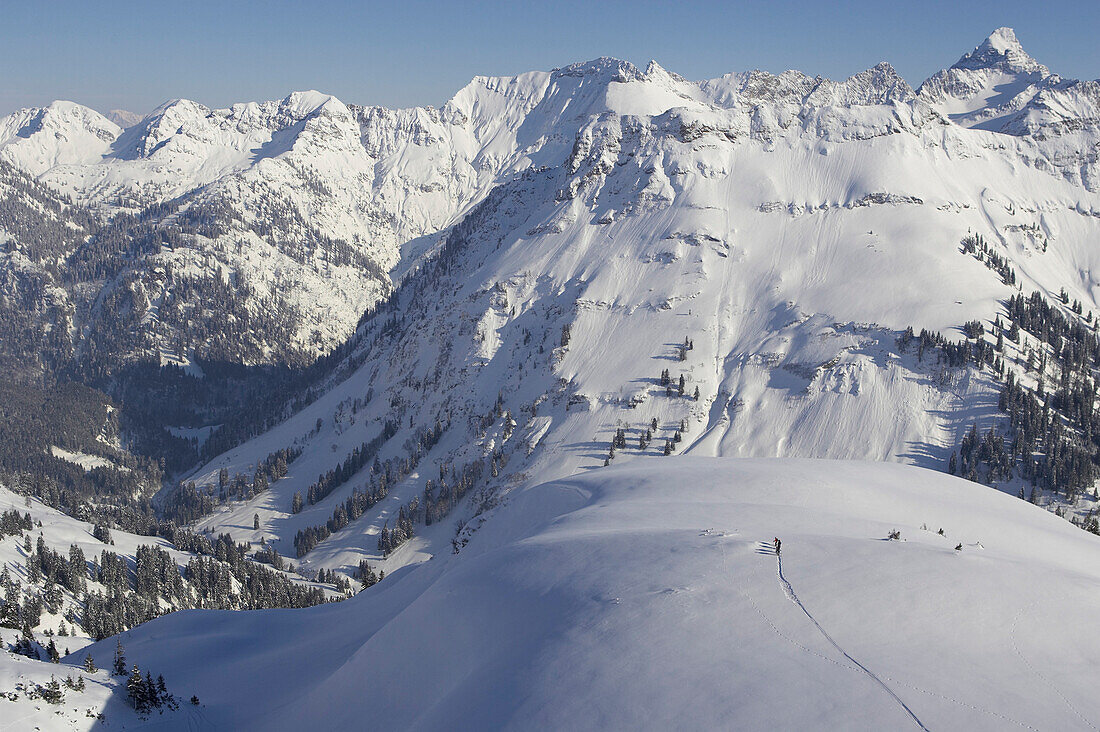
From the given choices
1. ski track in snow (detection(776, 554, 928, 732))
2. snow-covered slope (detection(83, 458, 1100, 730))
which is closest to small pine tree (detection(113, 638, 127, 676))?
snow-covered slope (detection(83, 458, 1100, 730))

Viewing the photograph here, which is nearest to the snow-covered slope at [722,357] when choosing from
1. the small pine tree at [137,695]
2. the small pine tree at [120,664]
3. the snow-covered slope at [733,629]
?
the snow-covered slope at [733,629]

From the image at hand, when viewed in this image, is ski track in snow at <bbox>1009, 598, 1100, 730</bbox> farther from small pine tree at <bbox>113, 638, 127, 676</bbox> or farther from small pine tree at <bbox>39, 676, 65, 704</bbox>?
small pine tree at <bbox>113, 638, 127, 676</bbox>

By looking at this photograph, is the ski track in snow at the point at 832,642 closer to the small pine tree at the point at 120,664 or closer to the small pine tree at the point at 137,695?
the small pine tree at the point at 137,695

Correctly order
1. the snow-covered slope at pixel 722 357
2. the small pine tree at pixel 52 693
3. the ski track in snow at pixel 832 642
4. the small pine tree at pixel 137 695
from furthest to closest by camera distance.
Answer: the snow-covered slope at pixel 722 357 → the small pine tree at pixel 137 695 → the small pine tree at pixel 52 693 → the ski track in snow at pixel 832 642

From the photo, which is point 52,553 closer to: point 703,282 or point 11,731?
point 11,731

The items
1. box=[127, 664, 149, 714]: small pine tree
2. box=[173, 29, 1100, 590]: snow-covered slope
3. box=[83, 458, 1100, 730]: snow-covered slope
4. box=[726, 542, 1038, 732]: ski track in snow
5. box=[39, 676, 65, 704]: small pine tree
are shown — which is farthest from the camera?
box=[173, 29, 1100, 590]: snow-covered slope

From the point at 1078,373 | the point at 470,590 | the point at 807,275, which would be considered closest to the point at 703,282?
the point at 807,275

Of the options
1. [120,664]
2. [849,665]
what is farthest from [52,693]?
[849,665]

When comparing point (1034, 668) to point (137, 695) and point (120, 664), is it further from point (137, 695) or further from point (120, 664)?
point (120, 664)
